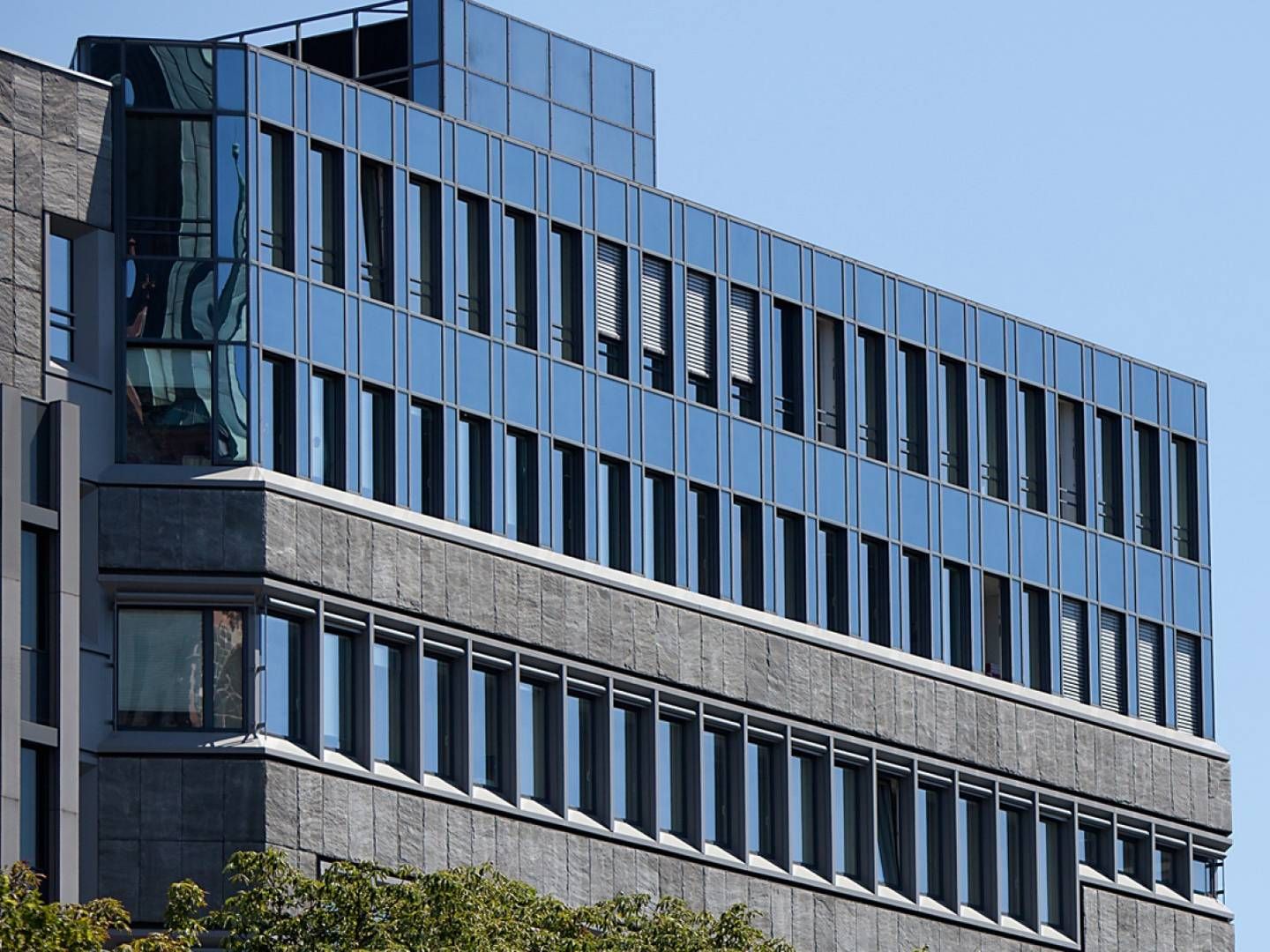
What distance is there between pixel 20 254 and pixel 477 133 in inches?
391

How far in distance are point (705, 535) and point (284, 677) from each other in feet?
37.2

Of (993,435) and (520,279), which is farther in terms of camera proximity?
(993,435)

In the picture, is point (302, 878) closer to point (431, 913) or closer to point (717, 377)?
point (431, 913)

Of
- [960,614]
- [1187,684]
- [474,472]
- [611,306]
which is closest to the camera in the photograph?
[474,472]

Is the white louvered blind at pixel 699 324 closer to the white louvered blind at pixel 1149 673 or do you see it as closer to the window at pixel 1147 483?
the window at pixel 1147 483

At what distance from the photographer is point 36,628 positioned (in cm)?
6138

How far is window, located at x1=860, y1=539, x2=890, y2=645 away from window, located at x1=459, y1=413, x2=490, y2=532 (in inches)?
419

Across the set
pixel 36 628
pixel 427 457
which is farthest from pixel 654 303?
pixel 36 628

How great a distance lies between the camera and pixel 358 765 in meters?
67.0

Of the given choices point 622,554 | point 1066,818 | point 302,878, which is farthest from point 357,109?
point 1066,818

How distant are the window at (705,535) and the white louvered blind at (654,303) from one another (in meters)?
2.68

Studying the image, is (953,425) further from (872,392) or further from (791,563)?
(791,563)

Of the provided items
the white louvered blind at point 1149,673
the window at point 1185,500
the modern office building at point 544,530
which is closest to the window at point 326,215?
the modern office building at point 544,530

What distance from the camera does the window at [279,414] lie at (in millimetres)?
66562
